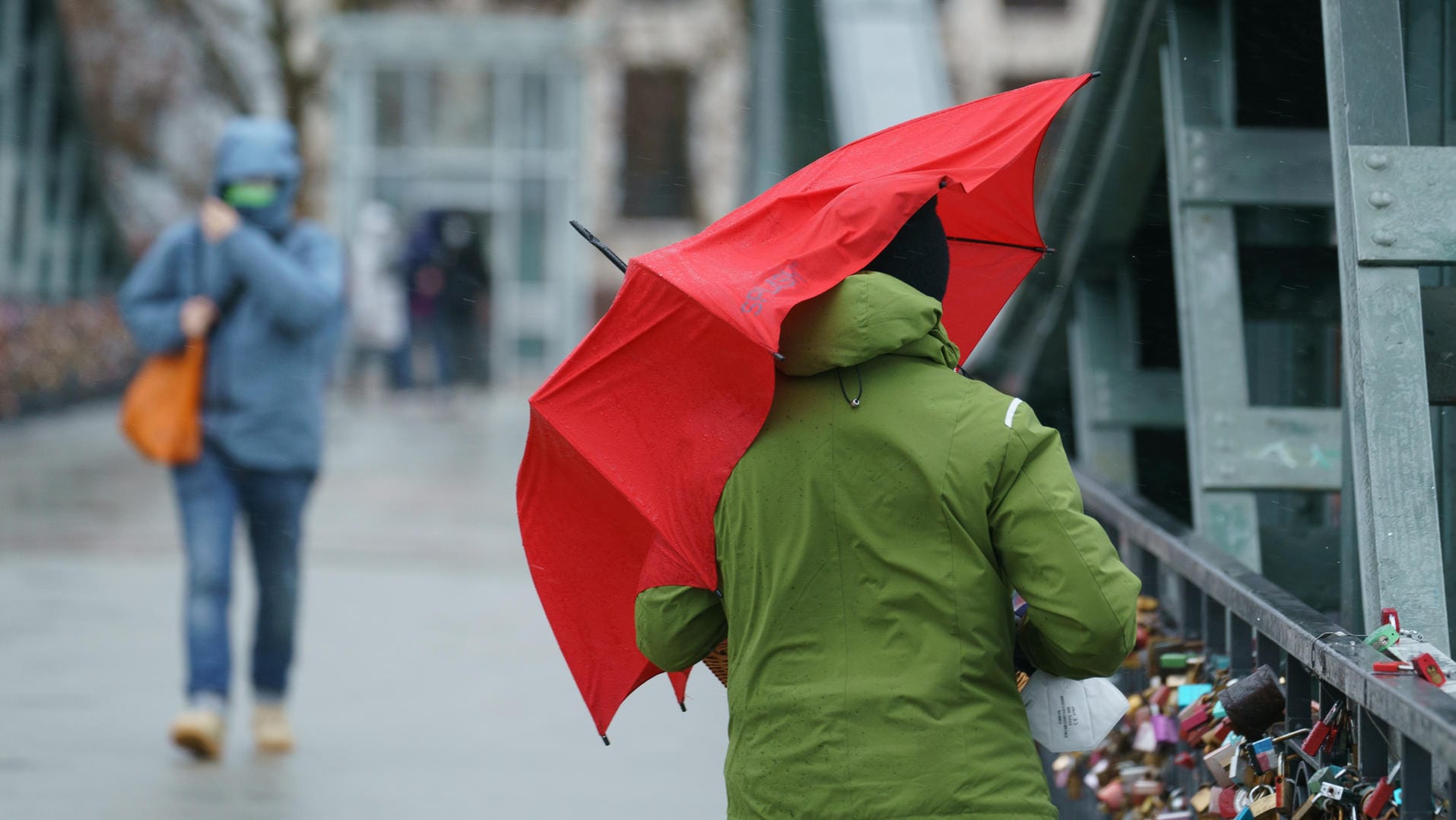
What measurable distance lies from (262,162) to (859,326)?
3.90 meters

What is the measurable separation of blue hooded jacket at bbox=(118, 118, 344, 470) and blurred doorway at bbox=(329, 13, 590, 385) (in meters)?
23.0

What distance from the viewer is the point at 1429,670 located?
2.70m

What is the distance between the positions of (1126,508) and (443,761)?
248 cm

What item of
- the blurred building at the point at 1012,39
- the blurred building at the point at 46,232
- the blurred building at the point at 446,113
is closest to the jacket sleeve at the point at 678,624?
the blurred building at the point at 446,113

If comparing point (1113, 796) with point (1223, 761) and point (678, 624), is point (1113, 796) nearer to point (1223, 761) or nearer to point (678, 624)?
point (1223, 761)

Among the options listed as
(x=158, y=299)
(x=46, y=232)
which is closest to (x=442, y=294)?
(x=46, y=232)

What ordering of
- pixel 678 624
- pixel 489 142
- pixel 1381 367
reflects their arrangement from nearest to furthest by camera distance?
pixel 678 624 < pixel 1381 367 < pixel 489 142

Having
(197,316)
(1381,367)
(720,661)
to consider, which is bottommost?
(720,661)

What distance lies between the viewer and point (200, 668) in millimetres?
5934

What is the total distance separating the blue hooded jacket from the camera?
5996 mm

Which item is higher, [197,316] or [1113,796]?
[197,316]

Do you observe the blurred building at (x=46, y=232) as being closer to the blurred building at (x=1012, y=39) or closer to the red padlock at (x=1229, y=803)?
the red padlock at (x=1229, y=803)

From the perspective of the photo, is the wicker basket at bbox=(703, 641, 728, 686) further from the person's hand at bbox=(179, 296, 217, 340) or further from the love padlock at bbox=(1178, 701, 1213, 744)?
the person's hand at bbox=(179, 296, 217, 340)

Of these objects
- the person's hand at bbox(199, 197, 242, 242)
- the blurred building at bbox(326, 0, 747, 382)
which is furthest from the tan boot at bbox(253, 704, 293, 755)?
the blurred building at bbox(326, 0, 747, 382)
